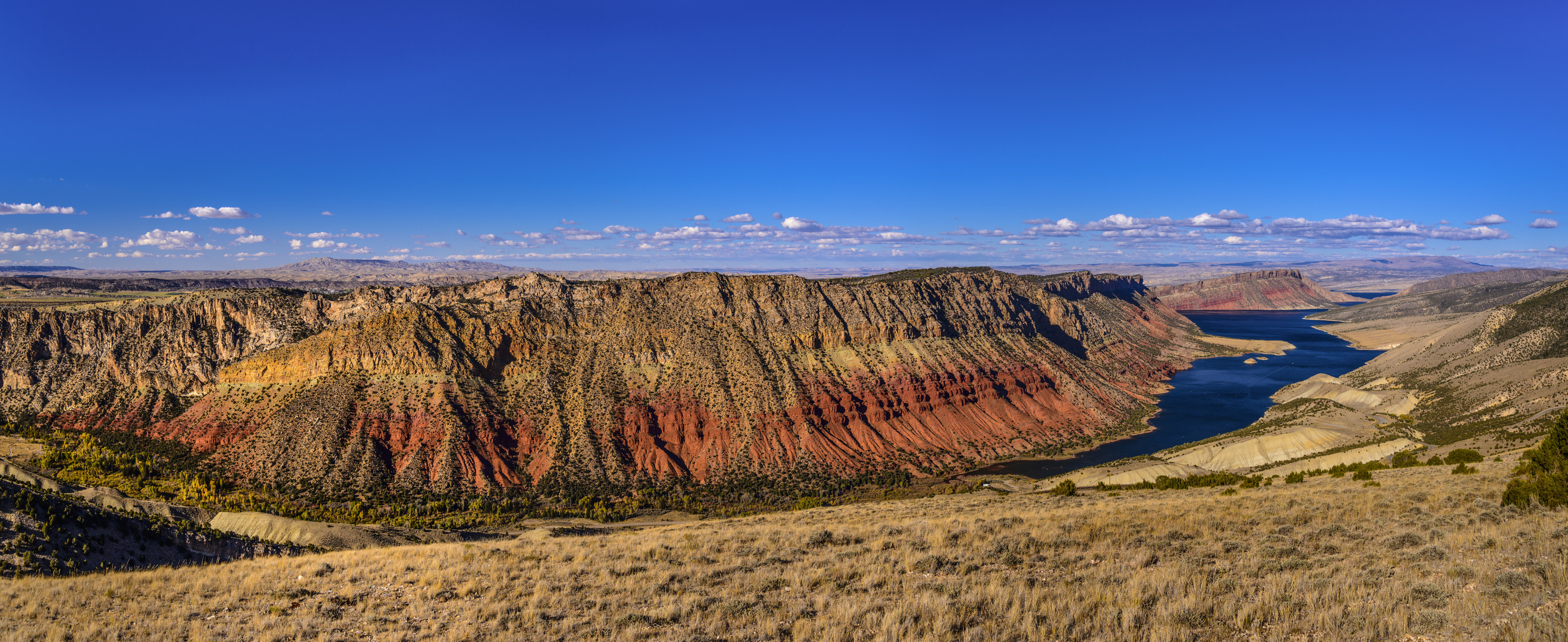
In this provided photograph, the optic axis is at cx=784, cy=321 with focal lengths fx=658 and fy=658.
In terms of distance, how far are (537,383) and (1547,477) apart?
91773mm

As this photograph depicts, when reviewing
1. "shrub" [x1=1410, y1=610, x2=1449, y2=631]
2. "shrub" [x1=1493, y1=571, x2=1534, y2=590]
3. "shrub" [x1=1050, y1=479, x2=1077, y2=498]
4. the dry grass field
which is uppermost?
"shrub" [x1=1410, y1=610, x2=1449, y2=631]

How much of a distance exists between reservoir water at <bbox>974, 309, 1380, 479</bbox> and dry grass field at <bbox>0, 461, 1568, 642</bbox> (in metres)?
69.5

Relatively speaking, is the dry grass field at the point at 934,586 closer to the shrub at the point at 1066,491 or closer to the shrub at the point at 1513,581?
the shrub at the point at 1513,581

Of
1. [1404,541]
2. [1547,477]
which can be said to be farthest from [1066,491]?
[1404,541]

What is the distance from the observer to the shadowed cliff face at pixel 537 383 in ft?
266

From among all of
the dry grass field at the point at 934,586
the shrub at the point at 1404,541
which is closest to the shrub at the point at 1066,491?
the dry grass field at the point at 934,586

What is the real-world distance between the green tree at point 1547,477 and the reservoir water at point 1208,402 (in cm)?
6320

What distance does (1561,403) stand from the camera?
7275 cm

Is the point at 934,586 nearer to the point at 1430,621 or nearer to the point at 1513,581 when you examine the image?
the point at 1430,621

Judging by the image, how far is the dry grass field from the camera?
12.3m

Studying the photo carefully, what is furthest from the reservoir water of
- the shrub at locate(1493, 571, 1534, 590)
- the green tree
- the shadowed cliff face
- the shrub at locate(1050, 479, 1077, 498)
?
the shrub at locate(1493, 571, 1534, 590)

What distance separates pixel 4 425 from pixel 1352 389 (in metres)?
208

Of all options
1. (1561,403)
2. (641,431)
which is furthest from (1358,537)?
(1561,403)

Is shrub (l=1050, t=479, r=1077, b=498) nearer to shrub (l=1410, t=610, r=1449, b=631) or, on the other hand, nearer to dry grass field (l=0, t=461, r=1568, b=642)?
dry grass field (l=0, t=461, r=1568, b=642)
